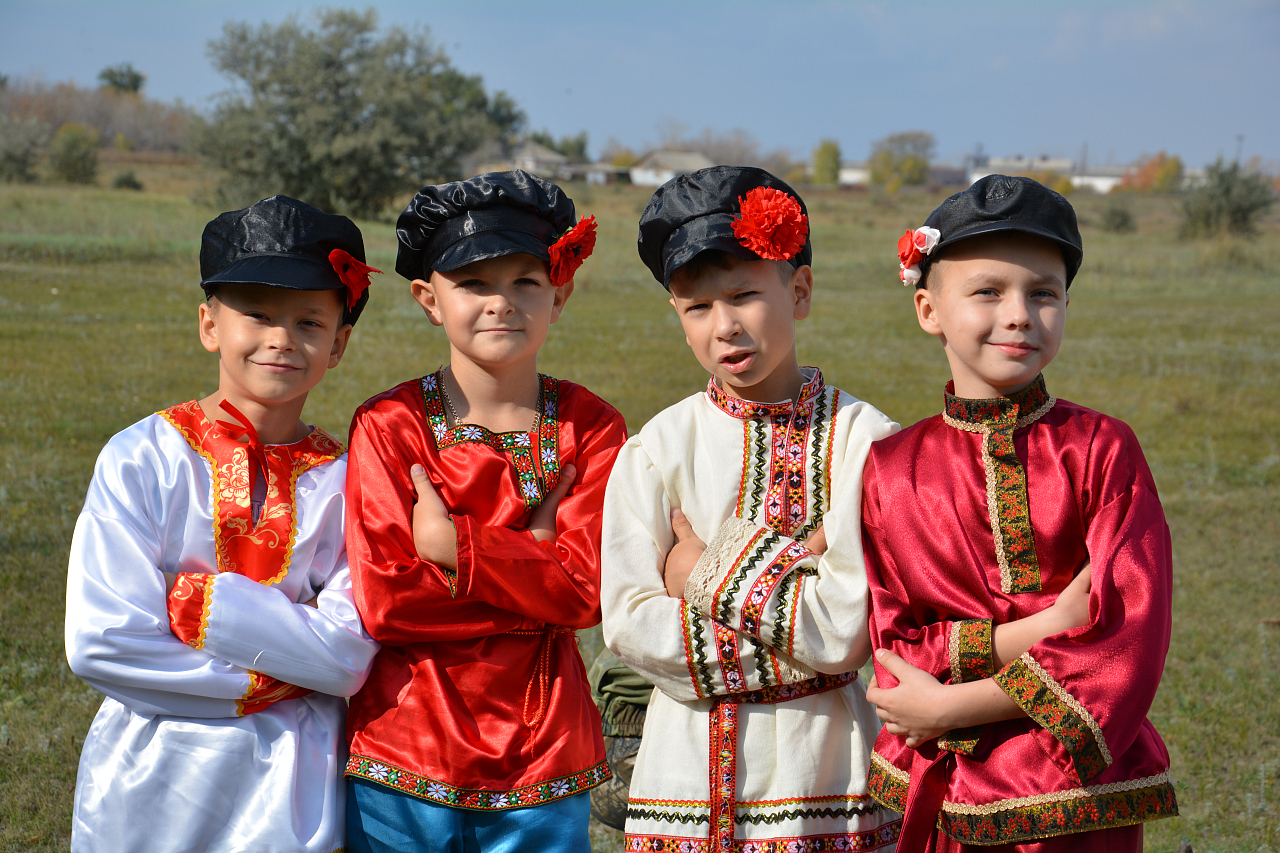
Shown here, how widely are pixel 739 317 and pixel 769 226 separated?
0.66ft

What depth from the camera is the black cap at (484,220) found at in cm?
225

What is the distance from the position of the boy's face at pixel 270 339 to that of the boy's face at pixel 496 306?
0.27 m

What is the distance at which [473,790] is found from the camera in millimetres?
2184

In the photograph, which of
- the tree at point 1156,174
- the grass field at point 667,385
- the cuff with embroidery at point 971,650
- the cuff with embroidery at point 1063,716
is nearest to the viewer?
the cuff with embroidery at point 1063,716

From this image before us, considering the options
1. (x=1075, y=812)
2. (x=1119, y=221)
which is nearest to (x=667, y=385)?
(x=1075, y=812)

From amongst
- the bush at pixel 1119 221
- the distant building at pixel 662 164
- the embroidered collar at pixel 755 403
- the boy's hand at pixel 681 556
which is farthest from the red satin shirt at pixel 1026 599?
the distant building at pixel 662 164

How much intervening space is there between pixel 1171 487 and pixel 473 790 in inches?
267

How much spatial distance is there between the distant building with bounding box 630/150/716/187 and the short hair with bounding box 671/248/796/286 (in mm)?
83913

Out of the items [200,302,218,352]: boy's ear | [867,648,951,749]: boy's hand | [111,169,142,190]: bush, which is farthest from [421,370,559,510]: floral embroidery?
[111,169,142,190]: bush

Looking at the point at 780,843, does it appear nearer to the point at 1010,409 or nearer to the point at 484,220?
the point at 1010,409

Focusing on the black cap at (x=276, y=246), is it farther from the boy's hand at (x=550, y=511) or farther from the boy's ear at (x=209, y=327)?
the boy's hand at (x=550, y=511)

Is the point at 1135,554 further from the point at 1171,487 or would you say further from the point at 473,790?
the point at 1171,487

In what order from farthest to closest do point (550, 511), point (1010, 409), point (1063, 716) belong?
point (550, 511) → point (1010, 409) → point (1063, 716)

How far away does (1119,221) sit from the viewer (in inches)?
1351
